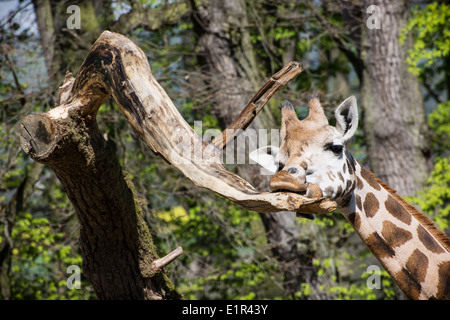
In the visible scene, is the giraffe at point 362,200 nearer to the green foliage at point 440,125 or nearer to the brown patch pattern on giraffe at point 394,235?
the brown patch pattern on giraffe at point 394,235

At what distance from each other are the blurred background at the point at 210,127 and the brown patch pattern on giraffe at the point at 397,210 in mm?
3298

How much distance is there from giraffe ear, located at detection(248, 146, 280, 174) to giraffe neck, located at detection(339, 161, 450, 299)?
23.0 inches

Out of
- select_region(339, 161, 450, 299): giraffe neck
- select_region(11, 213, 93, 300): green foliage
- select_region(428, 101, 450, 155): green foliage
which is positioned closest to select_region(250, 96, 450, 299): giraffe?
select_region(339, 161, 450, 299): giraffe neck

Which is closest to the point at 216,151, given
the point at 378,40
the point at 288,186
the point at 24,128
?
the point at 288,186

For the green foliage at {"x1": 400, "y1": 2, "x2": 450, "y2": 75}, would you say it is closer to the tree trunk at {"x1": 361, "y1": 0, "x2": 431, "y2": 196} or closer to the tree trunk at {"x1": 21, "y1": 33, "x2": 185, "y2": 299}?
the tree trunk at {"x1": 361, "y1": 0, "x2": 431, "y2": 196}

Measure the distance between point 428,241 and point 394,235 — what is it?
250 mm

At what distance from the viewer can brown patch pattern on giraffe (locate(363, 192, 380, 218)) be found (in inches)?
141

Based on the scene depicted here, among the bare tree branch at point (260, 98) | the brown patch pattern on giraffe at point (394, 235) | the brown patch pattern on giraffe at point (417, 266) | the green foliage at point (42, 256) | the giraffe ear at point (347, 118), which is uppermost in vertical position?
the bare tree branch at point (260, 98)

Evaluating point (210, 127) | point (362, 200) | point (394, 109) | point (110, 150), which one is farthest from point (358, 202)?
point (394, 109)

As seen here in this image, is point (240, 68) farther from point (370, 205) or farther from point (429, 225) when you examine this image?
point (429, 225)

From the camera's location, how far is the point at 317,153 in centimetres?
338

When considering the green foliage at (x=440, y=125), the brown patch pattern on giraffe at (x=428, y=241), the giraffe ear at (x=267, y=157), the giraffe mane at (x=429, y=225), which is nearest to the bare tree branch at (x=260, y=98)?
the giraffe ear at (x=267, y=157)

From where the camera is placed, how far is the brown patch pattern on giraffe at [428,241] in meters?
3.52

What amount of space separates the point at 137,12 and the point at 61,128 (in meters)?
4.96
